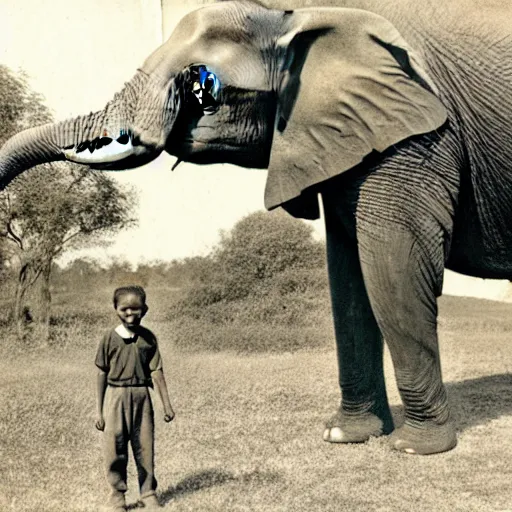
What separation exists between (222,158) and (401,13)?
3.15 feet

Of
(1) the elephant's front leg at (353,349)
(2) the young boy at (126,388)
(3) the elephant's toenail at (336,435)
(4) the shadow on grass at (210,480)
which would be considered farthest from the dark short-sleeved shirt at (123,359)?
(3) the elephant's toenail at (336,435)

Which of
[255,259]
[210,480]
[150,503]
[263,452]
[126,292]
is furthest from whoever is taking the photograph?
[255,259]

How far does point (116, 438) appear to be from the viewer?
3453 millimetres

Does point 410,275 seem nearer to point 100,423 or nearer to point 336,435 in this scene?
point 336,435

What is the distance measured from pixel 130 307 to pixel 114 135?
787mm

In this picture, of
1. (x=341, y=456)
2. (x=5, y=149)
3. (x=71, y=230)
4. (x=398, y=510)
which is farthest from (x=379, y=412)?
(x=71, y=230)

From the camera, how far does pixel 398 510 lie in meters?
3.71

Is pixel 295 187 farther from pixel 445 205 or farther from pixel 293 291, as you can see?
pixel 293 291

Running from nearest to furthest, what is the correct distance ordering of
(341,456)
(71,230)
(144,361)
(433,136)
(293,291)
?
(144,361) < (433,136) < (341,456) < (71,230) < (293,291)

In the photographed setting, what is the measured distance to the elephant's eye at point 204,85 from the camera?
152 inches

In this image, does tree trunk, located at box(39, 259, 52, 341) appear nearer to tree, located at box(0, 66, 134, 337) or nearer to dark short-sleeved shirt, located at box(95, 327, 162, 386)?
tree, located at box(0, 66, 134, 337)

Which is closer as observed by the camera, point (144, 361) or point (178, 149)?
point (144, 361)

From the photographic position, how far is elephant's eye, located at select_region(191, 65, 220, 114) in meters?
3.85

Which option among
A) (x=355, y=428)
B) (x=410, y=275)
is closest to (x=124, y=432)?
(x=410, y=275)
